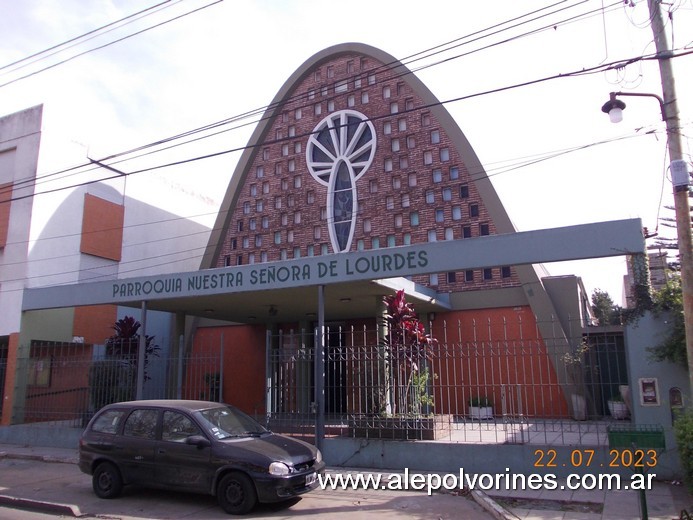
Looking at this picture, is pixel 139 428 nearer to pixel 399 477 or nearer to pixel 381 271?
pixel 399 477

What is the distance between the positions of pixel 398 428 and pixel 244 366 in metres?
11.9

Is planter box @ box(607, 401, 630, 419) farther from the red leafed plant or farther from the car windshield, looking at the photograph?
the car windshield

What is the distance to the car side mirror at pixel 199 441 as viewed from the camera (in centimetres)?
810

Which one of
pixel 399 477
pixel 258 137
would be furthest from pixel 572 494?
pixel 258 137

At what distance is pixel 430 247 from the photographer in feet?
37.8

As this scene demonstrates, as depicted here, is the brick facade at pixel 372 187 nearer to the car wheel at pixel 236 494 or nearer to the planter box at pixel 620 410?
the planter box at pixel 620 410

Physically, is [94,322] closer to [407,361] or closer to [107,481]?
[107,481]

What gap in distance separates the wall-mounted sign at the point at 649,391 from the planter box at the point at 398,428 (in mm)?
3758

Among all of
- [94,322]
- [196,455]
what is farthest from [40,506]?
[94,322]

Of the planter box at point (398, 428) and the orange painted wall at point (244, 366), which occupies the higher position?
the orange painted wall at point (244, 366)

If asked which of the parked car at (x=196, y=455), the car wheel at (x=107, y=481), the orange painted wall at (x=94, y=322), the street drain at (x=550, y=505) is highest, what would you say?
the orange painted wall at (x=94, y=322)

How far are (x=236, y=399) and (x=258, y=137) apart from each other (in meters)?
11.4

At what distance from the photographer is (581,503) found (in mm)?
8047

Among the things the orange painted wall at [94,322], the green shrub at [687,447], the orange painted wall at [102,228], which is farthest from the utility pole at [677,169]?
the orange painted wall at [102,228]
